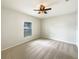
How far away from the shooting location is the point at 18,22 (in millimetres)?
4586

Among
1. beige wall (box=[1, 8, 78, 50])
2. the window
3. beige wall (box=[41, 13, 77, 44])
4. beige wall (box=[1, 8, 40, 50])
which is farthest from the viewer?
the window

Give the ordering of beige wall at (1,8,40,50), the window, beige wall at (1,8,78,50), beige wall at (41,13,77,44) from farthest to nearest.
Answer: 1. the window
2. beige wall at (41,13,77,44)
3. beige wall at (1,8,78,50)
4. beige wall at (1,8,40,50)

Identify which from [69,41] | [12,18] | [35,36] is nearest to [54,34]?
[69,41]

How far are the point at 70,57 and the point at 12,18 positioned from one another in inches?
155

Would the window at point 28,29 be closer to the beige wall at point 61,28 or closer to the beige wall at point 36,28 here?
the beige wall at point 36,28

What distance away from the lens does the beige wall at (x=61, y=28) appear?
16.4 ft

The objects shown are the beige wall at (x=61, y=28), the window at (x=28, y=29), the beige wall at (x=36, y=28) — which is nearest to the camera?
the beige wall at (x=36, y=28)

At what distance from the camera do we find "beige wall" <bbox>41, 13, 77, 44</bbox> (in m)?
5.01

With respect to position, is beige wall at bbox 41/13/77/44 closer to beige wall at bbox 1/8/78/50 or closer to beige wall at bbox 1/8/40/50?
beige wall at bbox 1/8/78/50

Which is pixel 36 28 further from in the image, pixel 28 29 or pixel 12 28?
pixel 12 28

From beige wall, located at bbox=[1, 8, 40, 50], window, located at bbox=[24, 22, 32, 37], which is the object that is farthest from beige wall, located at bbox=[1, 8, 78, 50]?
window, located at bbox=[24, 22, 32, 37]

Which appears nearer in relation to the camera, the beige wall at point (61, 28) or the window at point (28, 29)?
the beige wall at point (61, 28)

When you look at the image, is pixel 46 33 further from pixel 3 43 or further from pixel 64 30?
pixel 3 43

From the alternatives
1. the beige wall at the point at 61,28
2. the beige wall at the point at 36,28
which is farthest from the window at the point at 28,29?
the beige wall at the point at 61,28
